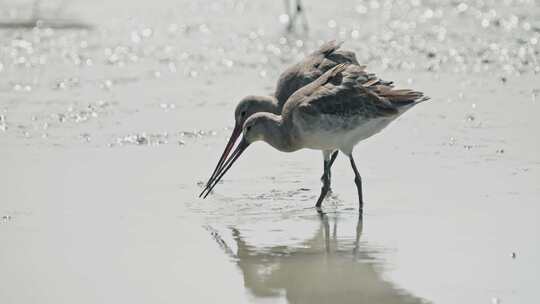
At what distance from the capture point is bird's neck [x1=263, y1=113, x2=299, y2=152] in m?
8.40

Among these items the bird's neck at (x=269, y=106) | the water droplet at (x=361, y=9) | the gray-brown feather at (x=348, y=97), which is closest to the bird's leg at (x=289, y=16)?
the water droplet at (x=361, y=9)

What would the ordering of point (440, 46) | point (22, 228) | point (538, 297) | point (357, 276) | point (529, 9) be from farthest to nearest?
point (529, 9)
point (440, 46)
point (22, 228)
point (357, 276)
point (538, 297)

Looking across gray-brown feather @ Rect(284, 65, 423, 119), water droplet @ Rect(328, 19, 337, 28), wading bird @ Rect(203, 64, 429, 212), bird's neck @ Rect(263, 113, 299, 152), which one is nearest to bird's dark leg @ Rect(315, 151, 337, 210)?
wading bird @ Rect(203, 64, 429, 212)

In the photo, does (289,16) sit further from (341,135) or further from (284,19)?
(341,135)

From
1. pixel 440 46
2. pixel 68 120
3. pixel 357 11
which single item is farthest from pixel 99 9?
pixel 68 120

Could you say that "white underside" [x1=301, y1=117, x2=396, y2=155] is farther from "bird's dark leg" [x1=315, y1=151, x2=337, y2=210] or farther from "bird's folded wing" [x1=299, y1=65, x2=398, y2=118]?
"bird's dark leg" [x1=315, y1=151, x2=337, y2=210]

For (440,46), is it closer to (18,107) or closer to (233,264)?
(18,107)

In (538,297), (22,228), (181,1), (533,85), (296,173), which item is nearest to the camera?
(538,297)

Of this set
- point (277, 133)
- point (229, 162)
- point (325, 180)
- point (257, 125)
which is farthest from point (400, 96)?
point (229, 162)

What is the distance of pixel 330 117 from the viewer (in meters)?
8.30

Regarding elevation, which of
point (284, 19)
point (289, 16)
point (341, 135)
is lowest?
point (284, 19)

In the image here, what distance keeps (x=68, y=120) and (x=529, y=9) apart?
7.71m

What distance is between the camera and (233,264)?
23.2 ft

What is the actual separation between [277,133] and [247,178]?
784 millimetres
